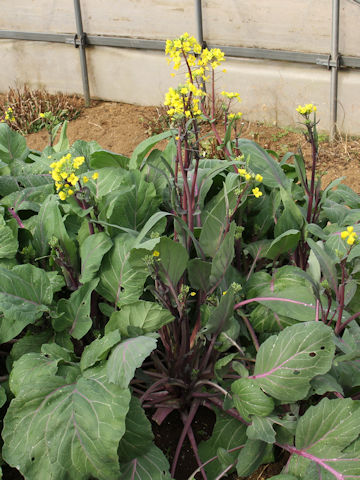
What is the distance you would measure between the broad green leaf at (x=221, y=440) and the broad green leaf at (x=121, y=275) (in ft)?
1.54

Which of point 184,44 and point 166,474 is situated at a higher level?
point 184,44

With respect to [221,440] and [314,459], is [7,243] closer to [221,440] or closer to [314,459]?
[221,440]

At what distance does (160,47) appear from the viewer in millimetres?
5961

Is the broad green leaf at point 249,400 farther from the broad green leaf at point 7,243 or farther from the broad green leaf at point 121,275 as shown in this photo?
the broad green leaf at point 7,243

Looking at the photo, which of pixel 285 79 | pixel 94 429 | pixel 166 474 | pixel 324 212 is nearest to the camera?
pixel 94 429

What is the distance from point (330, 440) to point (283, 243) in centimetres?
64

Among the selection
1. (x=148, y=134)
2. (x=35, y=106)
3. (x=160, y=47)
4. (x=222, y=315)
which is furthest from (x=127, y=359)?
(x=35, y=106)

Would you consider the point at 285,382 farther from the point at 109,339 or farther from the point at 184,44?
the point at 184,44

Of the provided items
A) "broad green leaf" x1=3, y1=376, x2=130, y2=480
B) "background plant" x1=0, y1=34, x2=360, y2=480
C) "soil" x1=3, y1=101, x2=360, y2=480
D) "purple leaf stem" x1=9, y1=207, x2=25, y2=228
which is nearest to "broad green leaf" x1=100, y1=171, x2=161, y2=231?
"background plant" x1=0, y1=34, x2=360, y2=480

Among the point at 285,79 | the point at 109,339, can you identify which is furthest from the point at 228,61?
the point at 109,339

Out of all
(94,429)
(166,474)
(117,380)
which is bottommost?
(166,474)

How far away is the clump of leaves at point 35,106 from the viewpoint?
242 inches

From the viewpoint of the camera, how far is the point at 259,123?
578 cm

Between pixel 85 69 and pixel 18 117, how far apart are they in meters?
0.90
